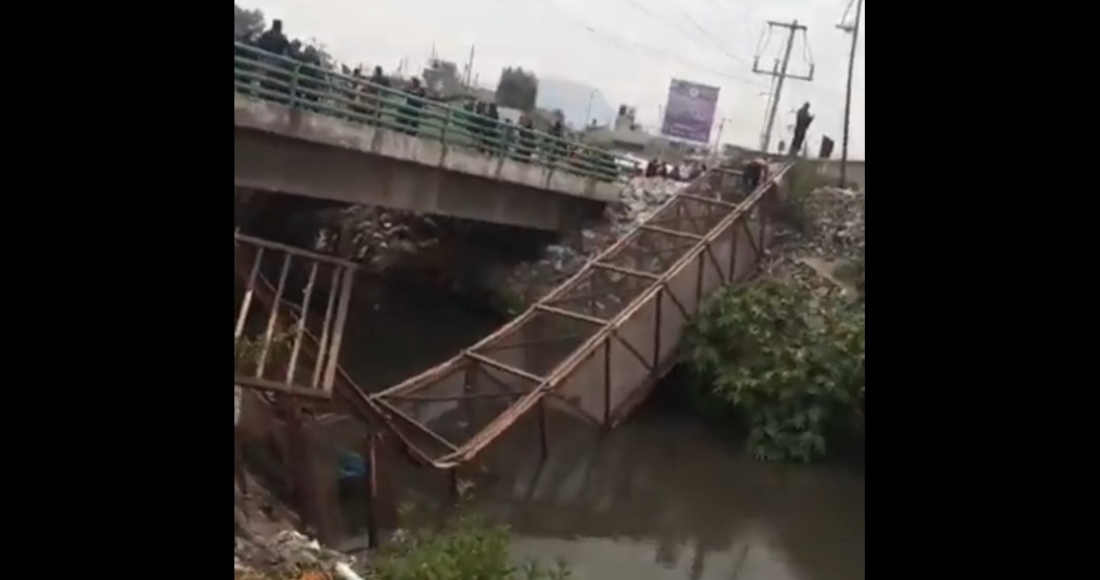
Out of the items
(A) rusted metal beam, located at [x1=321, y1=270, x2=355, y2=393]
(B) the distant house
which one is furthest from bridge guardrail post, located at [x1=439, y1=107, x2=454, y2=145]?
(B) the distant house

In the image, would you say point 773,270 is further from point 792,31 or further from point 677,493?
point 677,493

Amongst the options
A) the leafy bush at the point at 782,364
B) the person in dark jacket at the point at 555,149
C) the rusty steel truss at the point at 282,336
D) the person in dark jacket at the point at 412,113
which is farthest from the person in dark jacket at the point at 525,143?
the rusty steel truss at the point at 282,336

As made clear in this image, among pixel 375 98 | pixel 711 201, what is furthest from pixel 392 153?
pixel 711 201

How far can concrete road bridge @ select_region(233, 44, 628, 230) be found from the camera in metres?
7.32

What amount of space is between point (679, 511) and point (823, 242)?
4123 millimetres

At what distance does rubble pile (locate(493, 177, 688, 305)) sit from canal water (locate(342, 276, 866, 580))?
47.8 inches

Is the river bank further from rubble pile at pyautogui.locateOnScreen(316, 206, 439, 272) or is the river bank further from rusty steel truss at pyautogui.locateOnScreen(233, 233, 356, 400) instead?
rusty steel truss at pyautogui.locateOnScreen(233, 233, 356, 400)

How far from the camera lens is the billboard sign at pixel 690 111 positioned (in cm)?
1166

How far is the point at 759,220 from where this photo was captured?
10828mm

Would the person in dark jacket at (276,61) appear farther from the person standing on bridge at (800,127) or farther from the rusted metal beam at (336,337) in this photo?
the person standing on bridge at (800,127)

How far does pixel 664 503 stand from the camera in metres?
8.01

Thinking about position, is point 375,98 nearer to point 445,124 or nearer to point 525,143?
point 445,124
